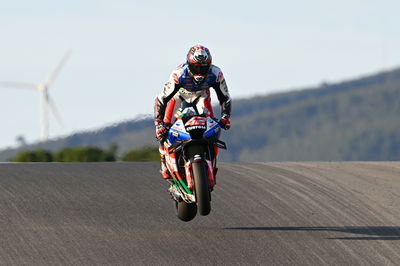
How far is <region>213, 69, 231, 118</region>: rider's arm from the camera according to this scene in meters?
13.8

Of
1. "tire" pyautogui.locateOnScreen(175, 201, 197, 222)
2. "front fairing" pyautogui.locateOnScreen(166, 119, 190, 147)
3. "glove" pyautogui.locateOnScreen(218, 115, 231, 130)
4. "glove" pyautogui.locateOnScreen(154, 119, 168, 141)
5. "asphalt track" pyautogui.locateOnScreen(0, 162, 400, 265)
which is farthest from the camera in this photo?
"tire" pyautogui.locateOnScreen(175, 201, 197, 222)

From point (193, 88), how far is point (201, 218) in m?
2.19

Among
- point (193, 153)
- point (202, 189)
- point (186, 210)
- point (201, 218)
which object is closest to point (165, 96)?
point (193, 153)

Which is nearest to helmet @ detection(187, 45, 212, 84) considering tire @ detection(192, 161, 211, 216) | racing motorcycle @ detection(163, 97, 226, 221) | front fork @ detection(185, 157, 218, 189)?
racing motorcycle @ detection(163, 97, 226, 221)

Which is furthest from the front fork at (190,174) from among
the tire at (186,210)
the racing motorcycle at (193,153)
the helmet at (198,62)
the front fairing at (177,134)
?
the helmet at (198,62)

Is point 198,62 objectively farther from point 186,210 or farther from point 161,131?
point 186,210

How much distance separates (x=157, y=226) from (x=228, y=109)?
1904mm

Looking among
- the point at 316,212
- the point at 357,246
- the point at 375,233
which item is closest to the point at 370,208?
the point at 316,212

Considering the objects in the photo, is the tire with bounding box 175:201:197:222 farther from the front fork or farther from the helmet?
the helmet

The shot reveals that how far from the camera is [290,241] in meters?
12.9

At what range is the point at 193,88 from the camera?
1367cm

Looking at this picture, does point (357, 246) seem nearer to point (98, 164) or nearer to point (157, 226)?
point (157, 226)

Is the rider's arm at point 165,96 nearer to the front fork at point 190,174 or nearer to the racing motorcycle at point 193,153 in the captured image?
the racing motorcycle at point 193,153

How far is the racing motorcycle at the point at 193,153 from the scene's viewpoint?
1278cm
